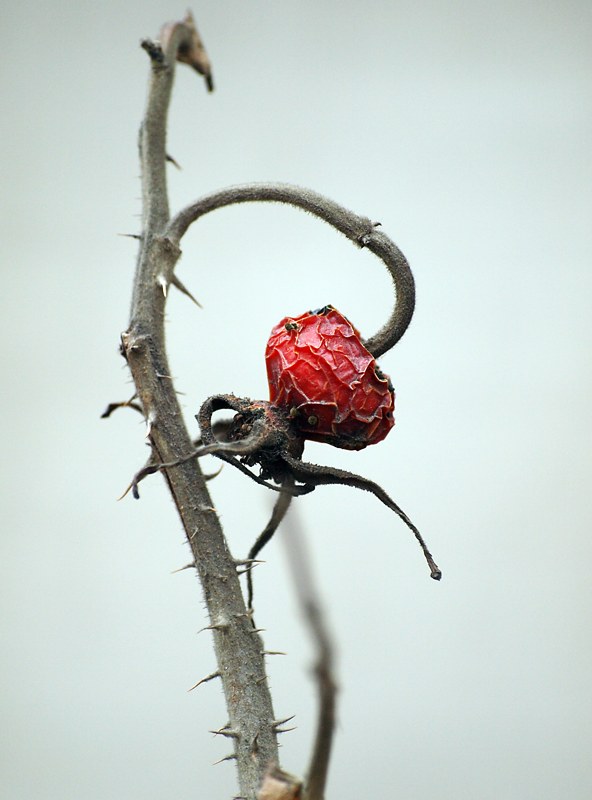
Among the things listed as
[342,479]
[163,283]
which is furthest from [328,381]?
[163,283]

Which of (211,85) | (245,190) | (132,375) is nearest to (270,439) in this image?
(132,375)

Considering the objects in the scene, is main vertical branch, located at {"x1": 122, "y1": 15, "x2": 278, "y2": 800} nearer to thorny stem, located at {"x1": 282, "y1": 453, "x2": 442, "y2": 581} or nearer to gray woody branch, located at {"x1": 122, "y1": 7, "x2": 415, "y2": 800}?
gray woody branch, located at {"x1": 122, "y1": 7, "x2": 415, "y2": 800}

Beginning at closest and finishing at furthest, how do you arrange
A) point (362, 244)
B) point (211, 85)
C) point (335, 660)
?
point (335, 660), point (362, 244), point (211, 85)

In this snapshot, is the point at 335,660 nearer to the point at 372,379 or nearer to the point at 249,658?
the point at 249,658

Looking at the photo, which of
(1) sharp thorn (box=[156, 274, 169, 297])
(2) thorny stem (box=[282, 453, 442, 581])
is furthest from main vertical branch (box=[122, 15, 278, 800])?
(2) thorny stem (box=[282, 453, 442, 581])

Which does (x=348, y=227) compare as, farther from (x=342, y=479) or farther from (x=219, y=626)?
(x=219, y=626)
